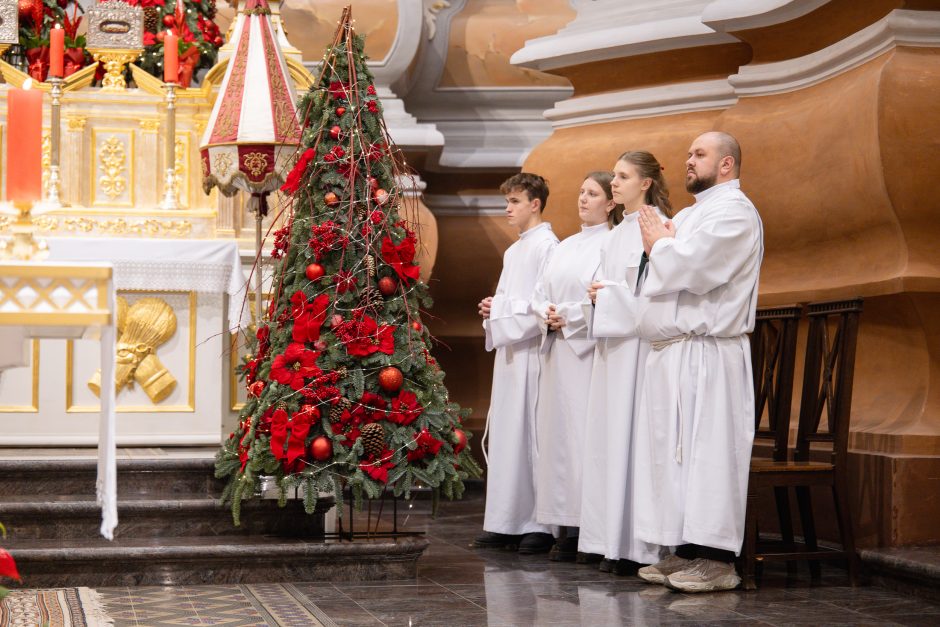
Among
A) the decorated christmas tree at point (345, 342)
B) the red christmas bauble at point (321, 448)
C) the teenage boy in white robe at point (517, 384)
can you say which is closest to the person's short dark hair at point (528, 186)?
the teenage boy in white robe at point (517, 384)

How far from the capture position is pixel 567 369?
6316 millimetres


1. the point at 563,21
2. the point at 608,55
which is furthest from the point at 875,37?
the point at 563,21

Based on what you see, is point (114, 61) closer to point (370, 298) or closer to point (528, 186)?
point (528, 186)

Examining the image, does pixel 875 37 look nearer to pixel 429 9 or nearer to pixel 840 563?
pixel 840 563

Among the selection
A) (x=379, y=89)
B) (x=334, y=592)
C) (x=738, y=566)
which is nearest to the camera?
(x=334, y=592)

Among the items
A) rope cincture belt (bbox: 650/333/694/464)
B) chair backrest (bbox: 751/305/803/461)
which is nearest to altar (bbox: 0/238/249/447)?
rope cincture belt (bbox: 650/333/694/464)

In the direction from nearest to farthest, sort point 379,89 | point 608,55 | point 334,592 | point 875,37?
point 334,592 → point 875,37 → point 608,55 → point 379,89

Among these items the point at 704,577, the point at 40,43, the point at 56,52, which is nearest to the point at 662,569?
the point at 704,577

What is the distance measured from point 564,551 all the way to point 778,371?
1309 mm

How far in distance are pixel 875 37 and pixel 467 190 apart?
14.4 feet

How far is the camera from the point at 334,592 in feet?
17.0

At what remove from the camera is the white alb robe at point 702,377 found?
5137mm

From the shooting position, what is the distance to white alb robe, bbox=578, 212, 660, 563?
5.62 meters

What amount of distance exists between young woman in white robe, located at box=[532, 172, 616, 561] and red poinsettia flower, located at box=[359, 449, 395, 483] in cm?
110
